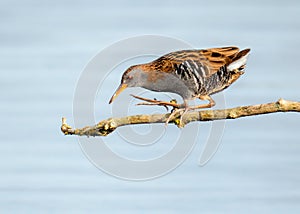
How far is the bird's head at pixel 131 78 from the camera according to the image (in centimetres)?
467

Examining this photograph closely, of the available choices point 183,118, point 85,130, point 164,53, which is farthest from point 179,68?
point 85,130

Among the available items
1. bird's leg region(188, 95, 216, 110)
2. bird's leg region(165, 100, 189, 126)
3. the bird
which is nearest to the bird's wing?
the bird

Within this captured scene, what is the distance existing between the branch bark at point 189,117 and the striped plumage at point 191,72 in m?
0.22

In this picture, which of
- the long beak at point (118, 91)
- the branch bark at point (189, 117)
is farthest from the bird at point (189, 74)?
the branch bark at point (189, 117)

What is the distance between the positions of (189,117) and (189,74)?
1.92 feet

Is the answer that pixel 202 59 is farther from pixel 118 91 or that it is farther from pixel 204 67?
pixel 118 91

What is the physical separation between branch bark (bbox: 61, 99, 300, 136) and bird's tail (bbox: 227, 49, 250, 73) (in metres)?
0.80

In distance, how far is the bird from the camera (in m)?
4.73

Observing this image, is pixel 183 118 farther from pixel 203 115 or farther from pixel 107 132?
pixel 107 132

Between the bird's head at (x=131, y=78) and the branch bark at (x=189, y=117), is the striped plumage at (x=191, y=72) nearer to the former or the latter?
the bird's head at (x=131, y=78)

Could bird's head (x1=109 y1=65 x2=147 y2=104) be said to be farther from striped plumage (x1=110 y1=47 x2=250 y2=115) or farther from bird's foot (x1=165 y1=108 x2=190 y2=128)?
bird's foot (x1=165 y1=108 x2=190 y2=128)

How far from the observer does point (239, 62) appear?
504 cm

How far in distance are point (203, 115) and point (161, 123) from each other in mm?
378

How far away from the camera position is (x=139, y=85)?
478 cm
